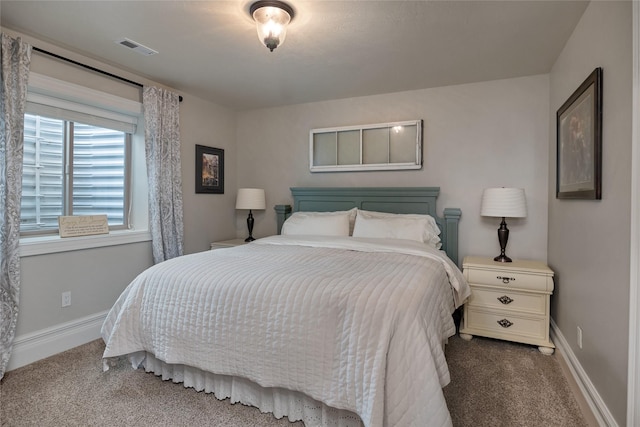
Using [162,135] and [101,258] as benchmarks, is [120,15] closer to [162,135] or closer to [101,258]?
[162,135]

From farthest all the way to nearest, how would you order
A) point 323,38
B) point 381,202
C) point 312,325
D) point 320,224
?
point 381,202
point 320,224
point 323,38
point 312,325

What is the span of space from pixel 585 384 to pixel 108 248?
3607 mm

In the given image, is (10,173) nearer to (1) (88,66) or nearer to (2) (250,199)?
(1) (88,66)

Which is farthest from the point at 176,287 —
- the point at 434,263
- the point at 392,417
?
the point at 434,263

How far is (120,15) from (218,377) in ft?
7.63

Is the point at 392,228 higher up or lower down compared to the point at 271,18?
lower down

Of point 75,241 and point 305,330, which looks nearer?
point 305,330

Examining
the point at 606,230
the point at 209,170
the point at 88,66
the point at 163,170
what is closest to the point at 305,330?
the point at 606,230

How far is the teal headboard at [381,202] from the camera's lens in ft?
10.7

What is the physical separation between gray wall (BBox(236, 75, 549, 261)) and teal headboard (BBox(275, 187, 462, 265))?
0.13 m

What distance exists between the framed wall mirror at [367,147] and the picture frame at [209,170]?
116 centimetres

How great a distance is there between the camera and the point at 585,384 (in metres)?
1.84

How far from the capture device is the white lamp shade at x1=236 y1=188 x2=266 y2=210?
13.0ft

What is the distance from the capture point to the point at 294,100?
154 inches
